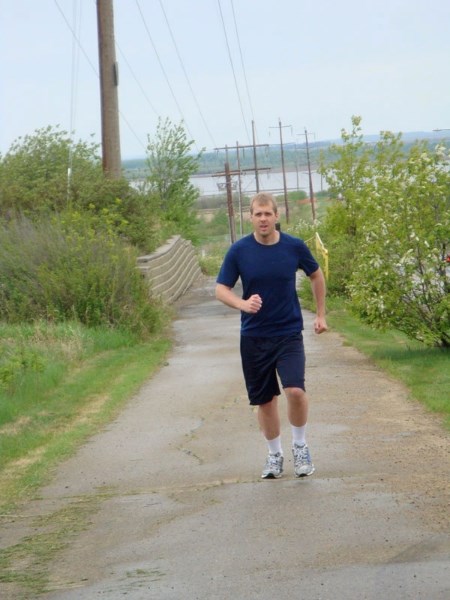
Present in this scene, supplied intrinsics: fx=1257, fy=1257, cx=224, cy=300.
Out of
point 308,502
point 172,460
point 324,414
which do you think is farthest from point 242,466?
point 324,414

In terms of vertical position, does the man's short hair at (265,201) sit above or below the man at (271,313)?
above

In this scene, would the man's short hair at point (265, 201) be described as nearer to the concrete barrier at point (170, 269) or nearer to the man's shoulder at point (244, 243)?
the man's shoulder at point (244, 243)

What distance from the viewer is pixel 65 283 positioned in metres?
19.9

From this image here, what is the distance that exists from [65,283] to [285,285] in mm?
11690

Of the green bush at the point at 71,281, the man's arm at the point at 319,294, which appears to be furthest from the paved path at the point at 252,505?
the green bush at the point at 71,281

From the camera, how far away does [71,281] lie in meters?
19.8

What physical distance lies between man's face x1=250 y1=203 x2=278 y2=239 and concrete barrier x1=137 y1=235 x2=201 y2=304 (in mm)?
13762

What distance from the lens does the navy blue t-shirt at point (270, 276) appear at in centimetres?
858

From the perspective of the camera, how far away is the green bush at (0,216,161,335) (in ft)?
65.1

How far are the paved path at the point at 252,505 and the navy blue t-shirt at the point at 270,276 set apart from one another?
1091 mm

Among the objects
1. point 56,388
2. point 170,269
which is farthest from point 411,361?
point 170,269

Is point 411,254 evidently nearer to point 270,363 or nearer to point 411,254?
point 411,254

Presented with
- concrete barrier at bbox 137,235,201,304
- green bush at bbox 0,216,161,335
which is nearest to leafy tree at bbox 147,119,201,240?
concrete barrier at bbox 137,235,201,304

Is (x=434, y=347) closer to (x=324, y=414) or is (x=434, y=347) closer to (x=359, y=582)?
(x=324, y=414)
